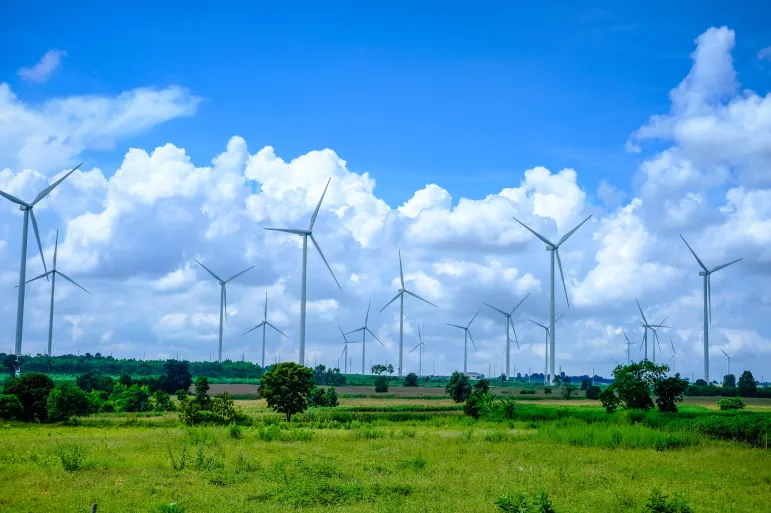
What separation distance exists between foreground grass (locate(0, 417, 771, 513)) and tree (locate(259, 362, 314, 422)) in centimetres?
1804

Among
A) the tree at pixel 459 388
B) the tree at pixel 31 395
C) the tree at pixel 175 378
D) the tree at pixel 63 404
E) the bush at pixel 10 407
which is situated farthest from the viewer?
the tree at pixel 175 378

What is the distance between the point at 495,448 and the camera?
49.3 metres

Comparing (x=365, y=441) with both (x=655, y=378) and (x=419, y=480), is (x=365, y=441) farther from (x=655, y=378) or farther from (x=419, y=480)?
(x=655, y=378)

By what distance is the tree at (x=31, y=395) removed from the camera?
70.9 metres

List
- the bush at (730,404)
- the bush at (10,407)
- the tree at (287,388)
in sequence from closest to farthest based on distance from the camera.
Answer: the bush at (10,407) → the tree at (287,388) → the bush at (730,404)

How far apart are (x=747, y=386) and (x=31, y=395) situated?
146m

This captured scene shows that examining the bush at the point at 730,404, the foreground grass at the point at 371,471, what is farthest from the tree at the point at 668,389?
the bush at the point at 730,404

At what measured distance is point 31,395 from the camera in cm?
7112

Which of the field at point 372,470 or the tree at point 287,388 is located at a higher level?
the tree at point 287,388

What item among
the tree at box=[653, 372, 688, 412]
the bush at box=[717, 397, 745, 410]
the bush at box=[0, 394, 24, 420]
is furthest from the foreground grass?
the bush at box=[717, 397, 745, 410]

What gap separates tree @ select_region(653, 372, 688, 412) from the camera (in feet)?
237

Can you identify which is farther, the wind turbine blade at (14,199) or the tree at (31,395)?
the wind turbine blade at (14,199)

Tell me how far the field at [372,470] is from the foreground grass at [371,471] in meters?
0.09

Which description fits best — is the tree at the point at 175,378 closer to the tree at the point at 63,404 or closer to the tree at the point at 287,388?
the tree at the point at 63,404
